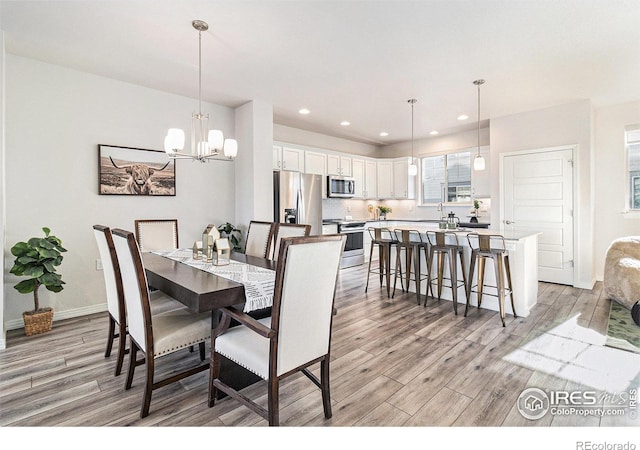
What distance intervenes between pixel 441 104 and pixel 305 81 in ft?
6.93

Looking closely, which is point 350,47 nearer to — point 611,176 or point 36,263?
point 36,263

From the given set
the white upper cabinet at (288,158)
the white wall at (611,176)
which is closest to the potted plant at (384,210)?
the white upper cabinet at (288,158)

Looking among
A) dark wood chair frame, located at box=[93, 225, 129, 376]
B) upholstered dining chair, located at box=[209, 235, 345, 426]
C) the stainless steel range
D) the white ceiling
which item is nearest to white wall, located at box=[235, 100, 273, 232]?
the white ceiling

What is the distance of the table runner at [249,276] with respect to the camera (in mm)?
1890

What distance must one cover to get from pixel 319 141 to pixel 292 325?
5455 millimetres

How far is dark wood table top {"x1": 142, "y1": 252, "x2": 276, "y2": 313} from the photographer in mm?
1725

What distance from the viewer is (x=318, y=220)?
579 cm

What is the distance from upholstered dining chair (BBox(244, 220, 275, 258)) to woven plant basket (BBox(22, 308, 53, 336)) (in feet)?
6.52

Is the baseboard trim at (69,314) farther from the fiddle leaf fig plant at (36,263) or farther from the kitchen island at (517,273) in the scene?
the kitchen island at (517,273)

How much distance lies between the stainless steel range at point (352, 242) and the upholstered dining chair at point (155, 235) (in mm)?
3131

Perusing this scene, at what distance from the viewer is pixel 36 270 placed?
9.70 ft

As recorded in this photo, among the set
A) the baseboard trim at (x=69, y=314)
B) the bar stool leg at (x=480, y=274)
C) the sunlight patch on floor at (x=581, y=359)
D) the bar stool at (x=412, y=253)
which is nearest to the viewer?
the sunlight patch on floor at (x=581, y=359)

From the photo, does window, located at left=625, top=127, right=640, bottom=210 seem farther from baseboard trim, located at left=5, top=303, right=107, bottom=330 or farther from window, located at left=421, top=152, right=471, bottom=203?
baseboard trim, located at left=5, top=303, right=107, bottom=330

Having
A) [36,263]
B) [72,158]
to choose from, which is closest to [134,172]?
[72,158]
